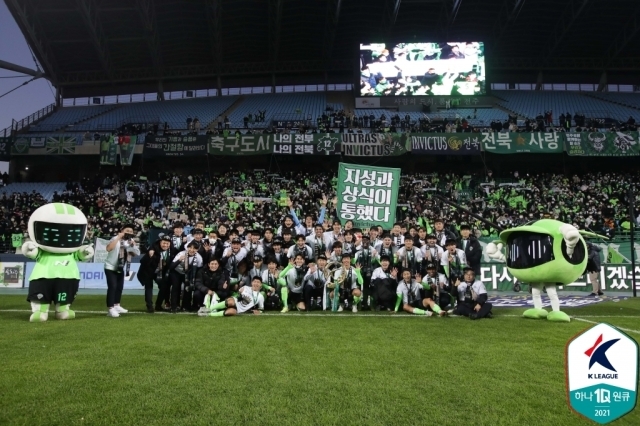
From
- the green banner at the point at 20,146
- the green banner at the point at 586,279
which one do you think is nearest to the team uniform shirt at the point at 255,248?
the green banner at the point at 586,279

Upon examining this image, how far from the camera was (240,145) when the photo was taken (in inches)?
1064

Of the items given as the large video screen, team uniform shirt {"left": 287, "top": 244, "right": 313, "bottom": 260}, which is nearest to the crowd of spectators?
the large video screen

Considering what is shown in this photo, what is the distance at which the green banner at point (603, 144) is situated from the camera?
84.7ft

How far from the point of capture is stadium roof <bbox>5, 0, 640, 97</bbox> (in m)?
29.1

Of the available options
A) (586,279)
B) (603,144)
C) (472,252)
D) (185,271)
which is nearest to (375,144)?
(603,144)

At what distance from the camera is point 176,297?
9.55 m

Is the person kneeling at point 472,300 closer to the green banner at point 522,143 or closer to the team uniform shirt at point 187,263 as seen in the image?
the team uniform shirt at point 187,263

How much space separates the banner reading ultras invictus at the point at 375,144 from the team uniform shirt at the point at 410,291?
56.8 feet

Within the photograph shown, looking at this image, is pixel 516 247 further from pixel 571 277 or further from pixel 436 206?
pixel 436 206

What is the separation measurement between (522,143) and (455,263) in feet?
63.2

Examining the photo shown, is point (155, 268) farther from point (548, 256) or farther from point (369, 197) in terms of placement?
point (548, 256)

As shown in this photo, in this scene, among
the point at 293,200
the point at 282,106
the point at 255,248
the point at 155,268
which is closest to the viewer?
the point at 155,268

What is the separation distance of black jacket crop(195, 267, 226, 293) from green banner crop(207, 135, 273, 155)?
1776 centimetres

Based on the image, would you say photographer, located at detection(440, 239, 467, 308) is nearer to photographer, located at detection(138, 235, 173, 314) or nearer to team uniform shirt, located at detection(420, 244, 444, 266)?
team uniform shirt, located at detection(420, 244, 444, 266)
